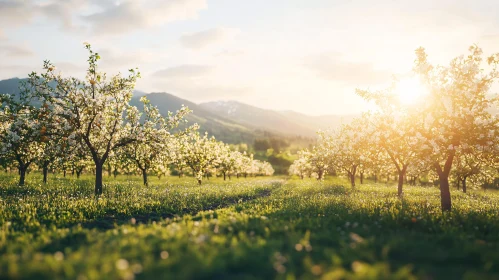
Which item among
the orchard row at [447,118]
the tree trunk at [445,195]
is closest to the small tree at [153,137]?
the orchard row at [447,118]

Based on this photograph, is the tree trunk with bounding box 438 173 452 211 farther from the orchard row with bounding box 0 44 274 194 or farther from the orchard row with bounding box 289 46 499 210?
the orchard row with bounding box 0 44 274 194

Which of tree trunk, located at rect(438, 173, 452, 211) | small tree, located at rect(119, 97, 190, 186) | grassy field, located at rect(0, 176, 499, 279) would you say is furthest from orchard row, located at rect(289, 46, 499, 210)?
small tree, located at rect(119, 97, 190, 186)

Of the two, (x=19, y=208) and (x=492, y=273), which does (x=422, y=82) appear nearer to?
(x=492, y=273)

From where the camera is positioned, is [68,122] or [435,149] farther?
[68,122]

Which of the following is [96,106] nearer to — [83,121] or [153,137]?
[83,121]

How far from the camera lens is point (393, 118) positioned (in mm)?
18250

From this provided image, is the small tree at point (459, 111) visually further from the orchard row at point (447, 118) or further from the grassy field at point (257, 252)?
the grassy field at point (257, 252)

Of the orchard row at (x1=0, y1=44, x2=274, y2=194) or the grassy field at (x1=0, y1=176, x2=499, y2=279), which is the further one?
the orchard row at (x1=0, y1=44, x2=274, y2=194)

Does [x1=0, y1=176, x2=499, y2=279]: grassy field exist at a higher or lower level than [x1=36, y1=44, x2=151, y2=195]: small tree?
lower

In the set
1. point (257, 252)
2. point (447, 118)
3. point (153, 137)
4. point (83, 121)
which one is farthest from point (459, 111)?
point (83, 121)

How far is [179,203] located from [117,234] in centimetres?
1008

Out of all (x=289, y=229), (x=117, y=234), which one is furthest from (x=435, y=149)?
(x=117, y=234)

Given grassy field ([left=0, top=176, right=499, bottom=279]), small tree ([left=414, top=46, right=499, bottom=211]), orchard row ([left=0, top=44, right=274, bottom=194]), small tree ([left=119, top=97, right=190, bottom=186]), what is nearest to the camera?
grassy field ([left=0, top=176, right=499, bottom=279])

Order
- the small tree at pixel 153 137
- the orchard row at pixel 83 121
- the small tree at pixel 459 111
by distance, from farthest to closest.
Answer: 1. the small tree at pixel 153 137
2. the orchard row at pixel 83 121
3. the small tree at pixel 459 111
